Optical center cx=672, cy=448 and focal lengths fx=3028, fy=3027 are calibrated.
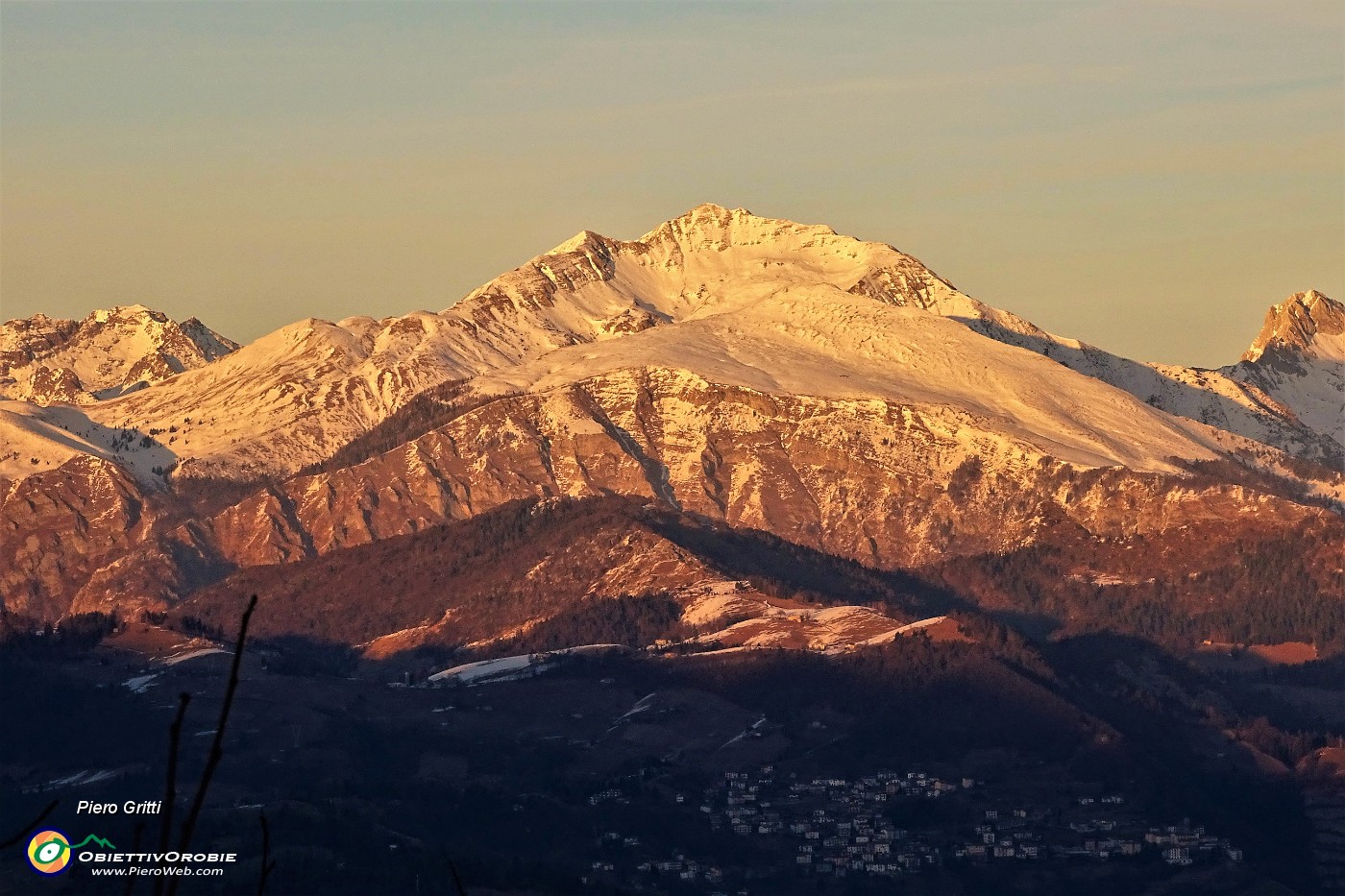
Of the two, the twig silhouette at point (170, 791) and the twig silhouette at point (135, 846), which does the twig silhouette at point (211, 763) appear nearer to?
the twig silhouette at point (170, 791)

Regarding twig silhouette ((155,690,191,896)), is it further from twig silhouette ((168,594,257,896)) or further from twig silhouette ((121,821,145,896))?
twig silhouette ((121,821,145,896))

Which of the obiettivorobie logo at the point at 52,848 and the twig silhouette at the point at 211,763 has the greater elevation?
the twig silhouette at the point at 211,763

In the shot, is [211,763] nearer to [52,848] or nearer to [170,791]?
[170,791]

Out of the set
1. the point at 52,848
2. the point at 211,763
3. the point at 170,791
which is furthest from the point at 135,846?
the point at 52,848

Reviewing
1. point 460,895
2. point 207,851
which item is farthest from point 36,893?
point 460,895

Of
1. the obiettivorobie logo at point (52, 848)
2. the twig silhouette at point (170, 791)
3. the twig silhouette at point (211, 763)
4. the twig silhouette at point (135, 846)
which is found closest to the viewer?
the twig silhouette at point (170, 791)

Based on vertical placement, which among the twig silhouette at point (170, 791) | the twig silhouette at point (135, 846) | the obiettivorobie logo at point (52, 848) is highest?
the twig silhouette at point (170, 791)

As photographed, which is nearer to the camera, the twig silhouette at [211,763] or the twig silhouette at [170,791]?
the twig silhouette at [170,791]

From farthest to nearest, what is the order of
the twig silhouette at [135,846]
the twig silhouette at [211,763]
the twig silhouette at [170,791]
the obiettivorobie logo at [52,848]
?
the obiettivorobie logo at [52,848] < the twig silhouette at [135,846] < the twig silhouette at [211,763] < the twig silhouette at [170,791]

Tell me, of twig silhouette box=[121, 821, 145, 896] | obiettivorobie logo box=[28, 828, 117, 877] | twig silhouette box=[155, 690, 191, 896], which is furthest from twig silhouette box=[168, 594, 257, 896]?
obiettivorobie logo box=[28, 828, 117, 877]


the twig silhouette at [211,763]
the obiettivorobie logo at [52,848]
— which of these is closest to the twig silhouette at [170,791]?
the twig silhouette at [211,763]
